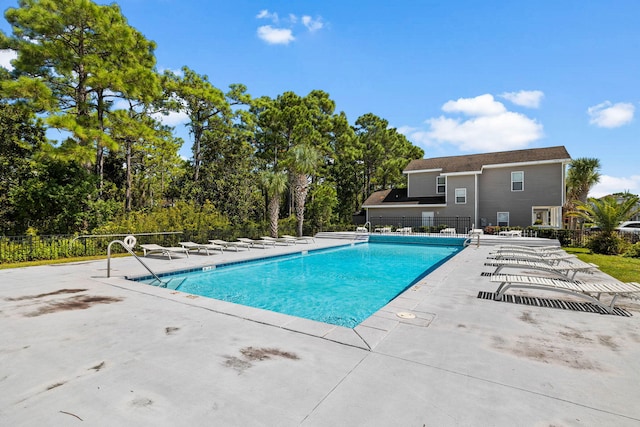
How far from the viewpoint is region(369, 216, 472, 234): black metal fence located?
79.3ft

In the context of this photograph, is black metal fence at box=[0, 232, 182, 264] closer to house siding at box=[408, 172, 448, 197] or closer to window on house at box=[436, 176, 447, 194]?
house siding at box=[408, 172, 448, 197]

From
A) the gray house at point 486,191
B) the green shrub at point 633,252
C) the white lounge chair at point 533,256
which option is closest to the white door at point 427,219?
the gray house at point 486,191

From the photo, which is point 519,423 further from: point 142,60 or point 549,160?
point 549,160

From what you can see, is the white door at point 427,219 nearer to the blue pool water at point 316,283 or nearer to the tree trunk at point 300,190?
the tree trunk at point 300,190

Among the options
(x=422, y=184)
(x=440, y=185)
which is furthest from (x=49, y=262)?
(x=440, y=185)

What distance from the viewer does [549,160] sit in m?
22.6

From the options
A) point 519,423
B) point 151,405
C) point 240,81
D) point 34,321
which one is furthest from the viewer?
point 240,81

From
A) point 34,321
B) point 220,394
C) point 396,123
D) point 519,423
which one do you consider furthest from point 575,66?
point 396,123

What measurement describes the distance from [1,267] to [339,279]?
1041 cm

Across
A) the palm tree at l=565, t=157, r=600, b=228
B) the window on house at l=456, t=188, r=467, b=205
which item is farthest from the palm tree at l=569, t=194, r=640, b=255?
the palm tree at l=565, t=157, r=600, b=228

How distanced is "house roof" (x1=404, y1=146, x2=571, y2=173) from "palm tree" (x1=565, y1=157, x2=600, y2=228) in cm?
522

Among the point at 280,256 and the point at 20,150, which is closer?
the point at 280,256

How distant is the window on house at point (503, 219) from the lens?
24.4 m

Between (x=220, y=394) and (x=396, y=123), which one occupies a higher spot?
(x=396, y=123)
